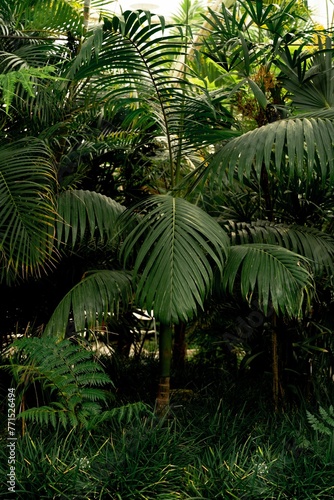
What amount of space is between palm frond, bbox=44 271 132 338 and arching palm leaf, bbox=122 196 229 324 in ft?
0.45

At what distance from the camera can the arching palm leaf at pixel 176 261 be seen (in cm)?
281

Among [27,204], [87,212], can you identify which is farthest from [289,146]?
[27,204]

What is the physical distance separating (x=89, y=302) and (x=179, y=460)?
2.53 ft

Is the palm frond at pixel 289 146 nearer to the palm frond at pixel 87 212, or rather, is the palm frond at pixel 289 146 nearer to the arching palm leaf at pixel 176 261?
the arching palm leaf at pixel 176 261

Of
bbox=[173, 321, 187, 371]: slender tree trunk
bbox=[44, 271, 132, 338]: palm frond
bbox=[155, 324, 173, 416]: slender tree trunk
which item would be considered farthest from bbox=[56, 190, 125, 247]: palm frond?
bbox=[173, 321, 187, 371]: slender tree trunk

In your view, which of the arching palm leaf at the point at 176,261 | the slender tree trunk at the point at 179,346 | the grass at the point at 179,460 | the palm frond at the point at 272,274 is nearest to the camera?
the grass at the point at 179,460

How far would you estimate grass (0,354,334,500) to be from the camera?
2.59 meters

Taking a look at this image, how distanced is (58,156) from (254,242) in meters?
1.30

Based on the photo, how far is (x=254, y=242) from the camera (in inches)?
134

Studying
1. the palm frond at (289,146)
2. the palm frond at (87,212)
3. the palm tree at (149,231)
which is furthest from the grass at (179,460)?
the palm frond at (289,146)

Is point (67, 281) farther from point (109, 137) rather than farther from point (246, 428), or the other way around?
point (246, 428)

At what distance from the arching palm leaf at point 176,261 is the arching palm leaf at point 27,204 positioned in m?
0.40

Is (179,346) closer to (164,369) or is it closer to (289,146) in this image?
(164,369)

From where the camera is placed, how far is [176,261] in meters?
2.88
